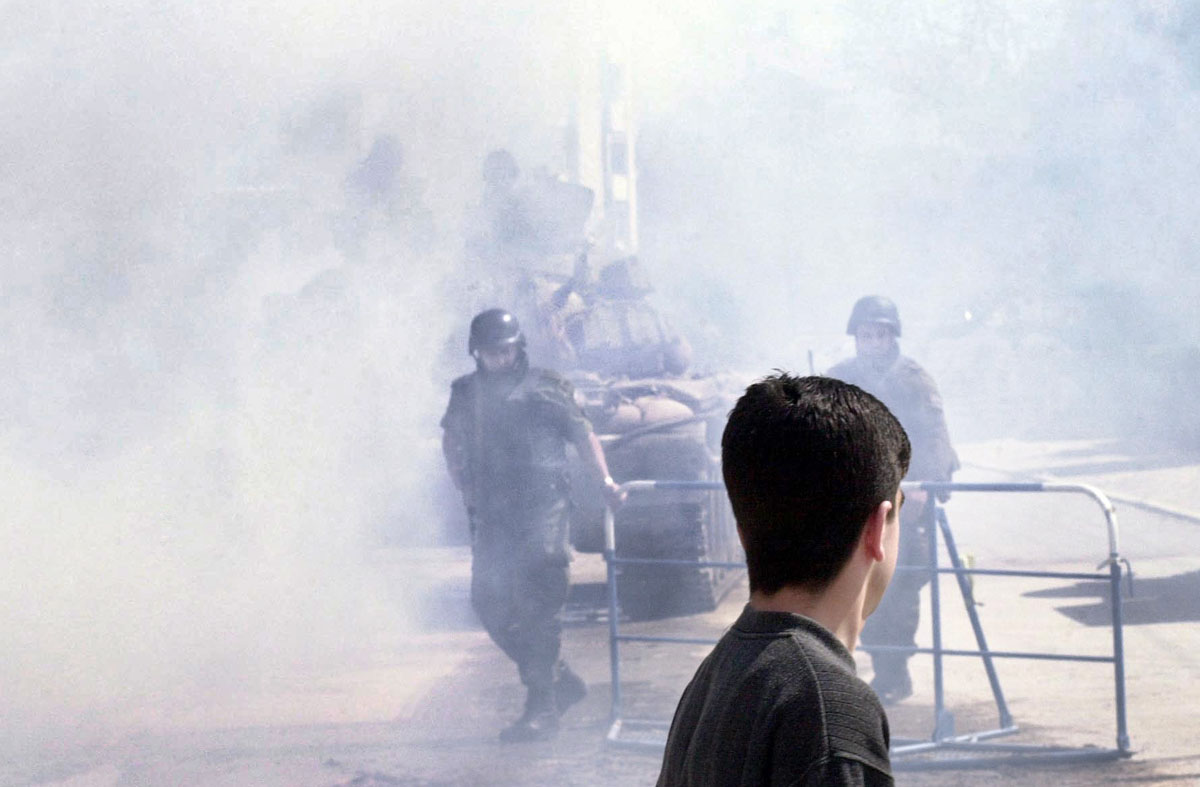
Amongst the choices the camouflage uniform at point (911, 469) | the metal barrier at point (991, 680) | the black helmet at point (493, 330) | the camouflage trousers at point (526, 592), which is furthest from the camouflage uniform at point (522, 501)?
the camouflage uniform at point (911, 469)

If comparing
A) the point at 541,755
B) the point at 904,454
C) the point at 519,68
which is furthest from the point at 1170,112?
the point at 904,454

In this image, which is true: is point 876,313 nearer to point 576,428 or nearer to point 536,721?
point 576,428

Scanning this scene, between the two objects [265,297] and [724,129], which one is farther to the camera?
[724,129]

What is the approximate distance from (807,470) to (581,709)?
139 inches

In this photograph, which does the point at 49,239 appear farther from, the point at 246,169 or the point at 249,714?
the point at 249,714

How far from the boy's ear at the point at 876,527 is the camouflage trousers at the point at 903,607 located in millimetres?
3252

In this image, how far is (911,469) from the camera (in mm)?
4277

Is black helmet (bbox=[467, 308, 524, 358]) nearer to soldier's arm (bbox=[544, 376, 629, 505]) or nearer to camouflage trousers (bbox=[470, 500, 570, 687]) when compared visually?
soldier's arm (bbox=[544, 376, 629, 505])

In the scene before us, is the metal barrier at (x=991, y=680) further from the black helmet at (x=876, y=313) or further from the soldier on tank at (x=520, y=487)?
the black helmet at (x=876, y=313)

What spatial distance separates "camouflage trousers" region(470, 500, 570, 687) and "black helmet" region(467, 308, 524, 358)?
0.55 meters

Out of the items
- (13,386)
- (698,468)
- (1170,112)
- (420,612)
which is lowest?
(420,612)

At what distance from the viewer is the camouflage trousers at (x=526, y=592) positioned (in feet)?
13.6

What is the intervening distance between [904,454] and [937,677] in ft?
9.77

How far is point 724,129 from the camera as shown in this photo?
31.9 feet
